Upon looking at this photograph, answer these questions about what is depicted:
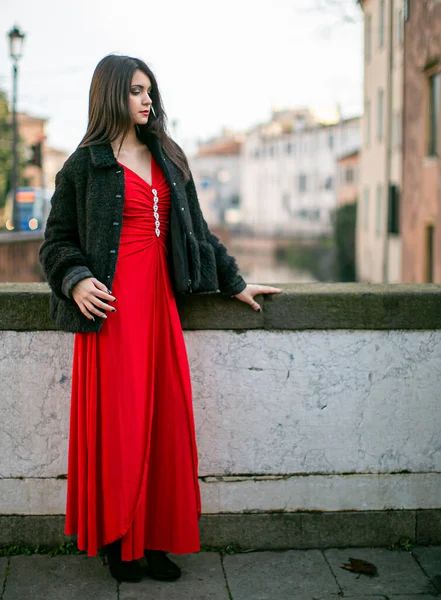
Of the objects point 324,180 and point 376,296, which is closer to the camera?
point 376,296

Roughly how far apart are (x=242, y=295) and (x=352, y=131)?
65.6 m

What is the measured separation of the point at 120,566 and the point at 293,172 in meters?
77.0

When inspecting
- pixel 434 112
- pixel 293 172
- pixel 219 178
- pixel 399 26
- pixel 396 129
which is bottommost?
pixel 434 112

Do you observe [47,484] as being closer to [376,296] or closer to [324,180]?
[376,296]

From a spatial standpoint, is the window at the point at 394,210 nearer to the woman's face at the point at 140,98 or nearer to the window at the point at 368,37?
the window at the point at 368,37

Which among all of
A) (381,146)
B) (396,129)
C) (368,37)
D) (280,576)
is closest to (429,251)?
(396,129)

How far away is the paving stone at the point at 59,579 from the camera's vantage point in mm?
3178

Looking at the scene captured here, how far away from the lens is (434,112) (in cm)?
1991

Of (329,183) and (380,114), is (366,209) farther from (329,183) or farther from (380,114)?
(329,183)

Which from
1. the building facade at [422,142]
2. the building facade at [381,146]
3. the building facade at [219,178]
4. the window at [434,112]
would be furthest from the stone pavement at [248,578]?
the building facade at [219,178]

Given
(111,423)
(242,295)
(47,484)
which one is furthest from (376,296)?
(47,484)

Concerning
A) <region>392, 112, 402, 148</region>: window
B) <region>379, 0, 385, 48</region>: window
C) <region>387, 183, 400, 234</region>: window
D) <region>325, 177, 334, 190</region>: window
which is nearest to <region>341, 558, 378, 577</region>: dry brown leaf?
<region>387, 183, 400, 234</region>: window

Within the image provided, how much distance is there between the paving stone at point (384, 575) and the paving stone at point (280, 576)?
5 centimetres

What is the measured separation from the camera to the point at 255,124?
304 feet
